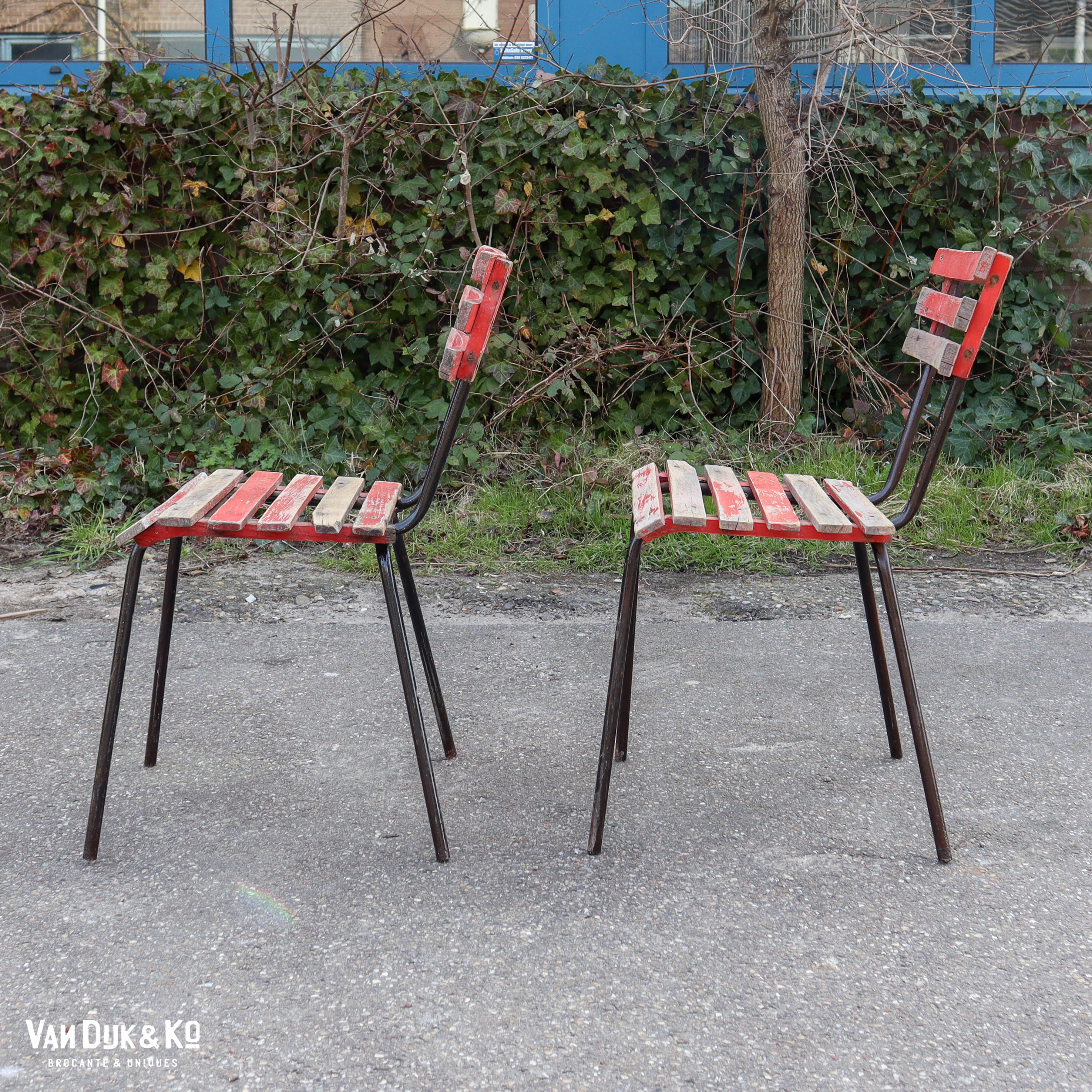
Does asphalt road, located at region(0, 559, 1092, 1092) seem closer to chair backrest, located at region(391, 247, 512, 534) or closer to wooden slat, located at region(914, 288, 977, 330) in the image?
chair backrest, located at region(391, 247, 512, 534)

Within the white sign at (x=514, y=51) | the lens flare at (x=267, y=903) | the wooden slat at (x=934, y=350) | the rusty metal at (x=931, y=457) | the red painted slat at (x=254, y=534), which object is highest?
the white sign at (x=514, y=51)

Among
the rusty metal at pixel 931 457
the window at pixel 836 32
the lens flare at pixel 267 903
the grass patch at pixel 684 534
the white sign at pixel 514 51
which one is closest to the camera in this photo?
the lens flare at pixel 267 903

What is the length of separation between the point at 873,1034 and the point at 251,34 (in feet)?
18.0

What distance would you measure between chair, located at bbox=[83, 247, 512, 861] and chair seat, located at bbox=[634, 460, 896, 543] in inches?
17.0

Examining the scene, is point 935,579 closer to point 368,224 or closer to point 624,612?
point 624,612

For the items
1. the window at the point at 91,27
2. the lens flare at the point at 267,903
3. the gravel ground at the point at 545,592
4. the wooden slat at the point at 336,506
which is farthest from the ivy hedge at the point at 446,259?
the lens flare at the point at 267,903

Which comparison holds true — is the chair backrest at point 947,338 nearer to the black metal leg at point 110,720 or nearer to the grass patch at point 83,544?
the black metal leg at point 110,720

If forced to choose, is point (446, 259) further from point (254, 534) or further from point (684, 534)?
point (254, 534)

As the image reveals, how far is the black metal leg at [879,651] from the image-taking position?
7.55 feet

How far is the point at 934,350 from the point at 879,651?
65 cm

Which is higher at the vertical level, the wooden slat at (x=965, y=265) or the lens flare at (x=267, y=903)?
the wooden slat at (x=965, y=265)

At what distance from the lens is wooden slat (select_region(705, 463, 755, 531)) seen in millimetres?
1912

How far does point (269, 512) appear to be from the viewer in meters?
2.02

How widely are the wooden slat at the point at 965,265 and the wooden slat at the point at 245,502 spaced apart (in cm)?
148
